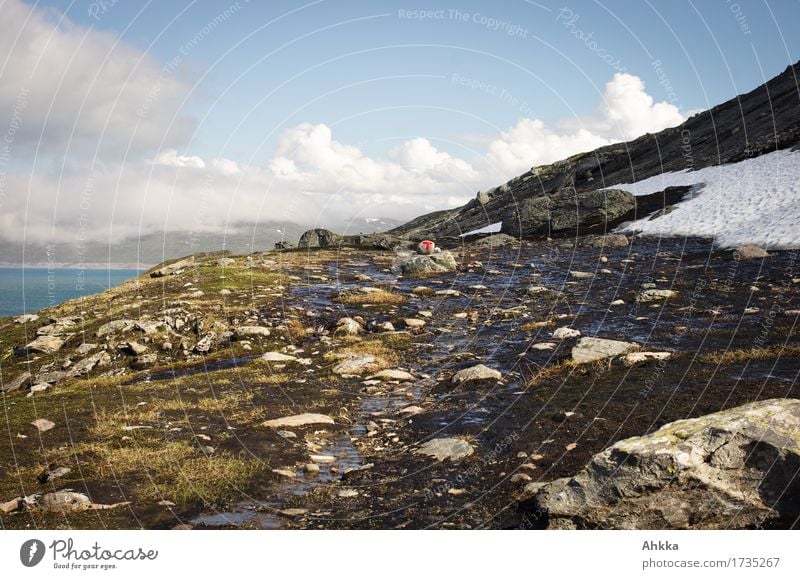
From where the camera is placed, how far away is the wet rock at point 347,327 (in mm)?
22344

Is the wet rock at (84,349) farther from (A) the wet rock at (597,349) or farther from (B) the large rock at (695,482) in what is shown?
(B) the large rock at (695,482)

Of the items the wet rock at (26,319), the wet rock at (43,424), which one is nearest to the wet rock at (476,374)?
the wet rock at (43,424)

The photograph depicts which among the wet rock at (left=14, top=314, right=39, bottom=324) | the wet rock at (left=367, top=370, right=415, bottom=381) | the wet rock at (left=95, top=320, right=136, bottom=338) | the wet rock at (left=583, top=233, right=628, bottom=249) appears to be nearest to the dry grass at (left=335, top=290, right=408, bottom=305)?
the wet rock at (left=95, top=320, right=136, bottom=338)

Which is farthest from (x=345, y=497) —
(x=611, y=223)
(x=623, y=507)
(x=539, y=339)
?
(x=611, y=223)

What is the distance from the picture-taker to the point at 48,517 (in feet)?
27.0

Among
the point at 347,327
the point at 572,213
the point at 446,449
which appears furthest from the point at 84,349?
the point at 572,213

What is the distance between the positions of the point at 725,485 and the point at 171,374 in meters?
16.8

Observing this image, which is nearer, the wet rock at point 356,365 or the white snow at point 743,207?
the wet rock at point 356,365

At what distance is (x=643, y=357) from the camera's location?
593 inches

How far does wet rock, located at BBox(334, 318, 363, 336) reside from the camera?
2234 cm

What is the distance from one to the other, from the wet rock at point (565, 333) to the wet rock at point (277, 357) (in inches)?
366

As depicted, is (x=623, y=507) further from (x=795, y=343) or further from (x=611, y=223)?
(x=611, y=223)

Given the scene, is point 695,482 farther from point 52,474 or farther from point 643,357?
point 52,474

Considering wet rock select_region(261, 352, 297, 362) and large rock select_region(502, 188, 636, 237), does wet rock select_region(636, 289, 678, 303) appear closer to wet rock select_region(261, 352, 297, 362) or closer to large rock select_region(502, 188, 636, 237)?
wet rock select_region(261, 352, 297, 362)
